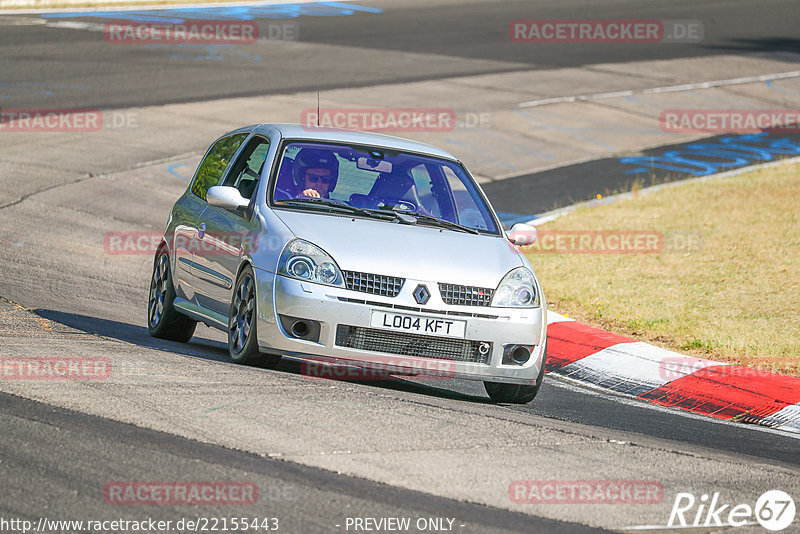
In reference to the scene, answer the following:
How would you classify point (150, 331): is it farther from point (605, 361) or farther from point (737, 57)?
point (737, 57)

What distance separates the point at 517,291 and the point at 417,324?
2.46ft

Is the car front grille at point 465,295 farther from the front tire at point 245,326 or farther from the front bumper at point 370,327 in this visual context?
the front tire at point 245,326

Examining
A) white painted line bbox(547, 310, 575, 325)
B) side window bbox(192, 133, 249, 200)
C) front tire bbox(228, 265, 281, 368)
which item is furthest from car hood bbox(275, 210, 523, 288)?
white painted line bbox(547, 310, 575, 325)

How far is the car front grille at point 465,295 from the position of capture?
7.43 meters

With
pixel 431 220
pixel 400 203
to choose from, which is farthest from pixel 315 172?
pixel 431 220

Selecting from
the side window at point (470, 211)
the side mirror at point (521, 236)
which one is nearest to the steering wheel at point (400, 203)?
the side window at point (470, 211)

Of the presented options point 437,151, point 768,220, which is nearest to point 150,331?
point 437,151

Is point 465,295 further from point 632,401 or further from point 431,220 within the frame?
point 632,401

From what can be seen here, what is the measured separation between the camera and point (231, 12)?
34969 mm

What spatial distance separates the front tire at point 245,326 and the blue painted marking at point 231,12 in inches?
992

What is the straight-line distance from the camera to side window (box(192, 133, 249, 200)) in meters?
9.33

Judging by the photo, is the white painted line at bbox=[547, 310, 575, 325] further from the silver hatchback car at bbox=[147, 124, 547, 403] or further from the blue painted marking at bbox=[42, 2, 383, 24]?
the blue painted marking at bbox=[42, 2, 383, 24]

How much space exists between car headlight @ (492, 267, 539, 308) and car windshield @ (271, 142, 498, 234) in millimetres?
719

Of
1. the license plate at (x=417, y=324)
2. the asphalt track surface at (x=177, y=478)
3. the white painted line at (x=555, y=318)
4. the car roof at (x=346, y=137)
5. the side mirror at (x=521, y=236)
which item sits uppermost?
the car roof at (x=346, y=137)
